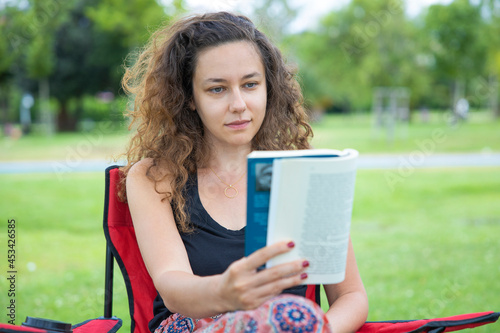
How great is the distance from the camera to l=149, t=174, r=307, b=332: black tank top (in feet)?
5.52

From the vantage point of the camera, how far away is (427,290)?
4.04 m

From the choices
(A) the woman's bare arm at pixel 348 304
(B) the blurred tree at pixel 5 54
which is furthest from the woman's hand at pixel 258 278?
(B) the blurred tree at pixel 5 54

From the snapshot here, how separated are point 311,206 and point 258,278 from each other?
21cm

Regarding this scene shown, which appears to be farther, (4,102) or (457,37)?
(4,102)

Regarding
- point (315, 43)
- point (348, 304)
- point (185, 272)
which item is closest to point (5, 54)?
point (315, 43)

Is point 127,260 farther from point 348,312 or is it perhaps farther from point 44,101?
point 44,101

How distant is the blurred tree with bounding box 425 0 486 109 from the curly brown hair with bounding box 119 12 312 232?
12658 mm

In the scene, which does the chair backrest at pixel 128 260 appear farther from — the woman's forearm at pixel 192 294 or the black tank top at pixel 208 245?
the woman's forearm at pixel 192 294

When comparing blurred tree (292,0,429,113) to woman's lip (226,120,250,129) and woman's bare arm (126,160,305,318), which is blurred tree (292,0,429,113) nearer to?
woman's lip (226,120,250,129)

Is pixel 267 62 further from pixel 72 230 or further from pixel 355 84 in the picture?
pixel 355 84

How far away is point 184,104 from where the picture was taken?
75.9 inches

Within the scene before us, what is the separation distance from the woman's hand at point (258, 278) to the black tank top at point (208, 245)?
A: 1.42 feet

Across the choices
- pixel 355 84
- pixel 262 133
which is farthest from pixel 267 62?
pixel 355 84

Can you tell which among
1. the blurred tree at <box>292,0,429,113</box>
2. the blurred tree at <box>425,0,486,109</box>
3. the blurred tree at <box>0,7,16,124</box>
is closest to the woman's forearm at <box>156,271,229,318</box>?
the blurred tree at <box>0,7,16,124</box>
